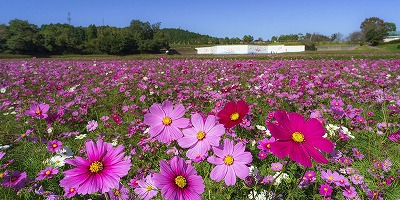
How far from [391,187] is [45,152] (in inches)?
99.3

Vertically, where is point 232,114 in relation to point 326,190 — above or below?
above

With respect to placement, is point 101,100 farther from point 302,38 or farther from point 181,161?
point 302,38

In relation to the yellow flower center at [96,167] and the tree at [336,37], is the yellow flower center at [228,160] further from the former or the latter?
the tree at [336,37]

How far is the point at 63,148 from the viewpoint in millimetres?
1846

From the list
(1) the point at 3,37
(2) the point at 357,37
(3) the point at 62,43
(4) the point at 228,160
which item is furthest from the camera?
(2) the point at 357,37

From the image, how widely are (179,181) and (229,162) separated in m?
0.17

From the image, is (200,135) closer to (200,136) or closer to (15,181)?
(200,136)

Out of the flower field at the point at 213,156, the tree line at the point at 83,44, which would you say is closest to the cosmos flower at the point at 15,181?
the flower field at the point at 213,156

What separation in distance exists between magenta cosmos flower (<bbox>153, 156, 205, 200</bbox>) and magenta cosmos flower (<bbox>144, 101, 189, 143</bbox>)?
111 millimetres

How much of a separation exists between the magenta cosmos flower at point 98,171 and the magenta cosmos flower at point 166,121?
121 mm

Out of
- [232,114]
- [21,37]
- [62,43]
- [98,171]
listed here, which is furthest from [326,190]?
[62,43]

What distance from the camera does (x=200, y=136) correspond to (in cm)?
80

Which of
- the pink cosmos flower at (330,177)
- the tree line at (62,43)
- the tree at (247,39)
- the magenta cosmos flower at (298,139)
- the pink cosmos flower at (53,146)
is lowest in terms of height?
the pink cosmos flower at (330,177)

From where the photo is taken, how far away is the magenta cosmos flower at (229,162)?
30.8 inches
